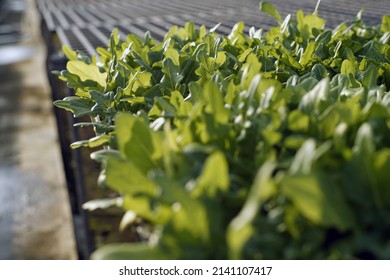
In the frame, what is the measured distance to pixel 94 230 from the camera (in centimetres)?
463

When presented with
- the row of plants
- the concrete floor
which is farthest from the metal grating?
the row of plants

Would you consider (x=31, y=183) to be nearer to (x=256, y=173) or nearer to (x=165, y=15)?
(x=165, y=15)

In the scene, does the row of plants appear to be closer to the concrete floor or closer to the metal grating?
the metal grating

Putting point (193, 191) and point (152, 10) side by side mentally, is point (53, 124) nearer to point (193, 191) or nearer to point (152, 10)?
point (152, 10)

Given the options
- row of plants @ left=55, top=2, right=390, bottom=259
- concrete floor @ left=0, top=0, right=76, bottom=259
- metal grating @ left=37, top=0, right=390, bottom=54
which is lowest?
concrete floor @ left=0, top=0, right=76, bottom=259

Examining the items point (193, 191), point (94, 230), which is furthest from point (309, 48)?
point (94, 230)

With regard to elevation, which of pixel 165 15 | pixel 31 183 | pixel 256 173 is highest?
pixel 256 173

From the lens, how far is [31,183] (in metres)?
6.39

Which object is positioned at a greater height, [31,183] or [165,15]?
[165,15]

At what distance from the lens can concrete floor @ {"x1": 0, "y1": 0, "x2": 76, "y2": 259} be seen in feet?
17.1

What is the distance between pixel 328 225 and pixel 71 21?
17.2 feet

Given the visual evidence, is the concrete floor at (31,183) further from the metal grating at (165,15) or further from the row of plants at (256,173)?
the row of plants at (256,173)

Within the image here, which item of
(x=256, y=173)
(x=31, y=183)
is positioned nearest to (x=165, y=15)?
(x=31, y=183)

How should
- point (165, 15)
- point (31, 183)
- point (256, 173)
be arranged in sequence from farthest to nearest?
1. point (31, 183)
2. point (165, 15)
3. point (256, 173)
